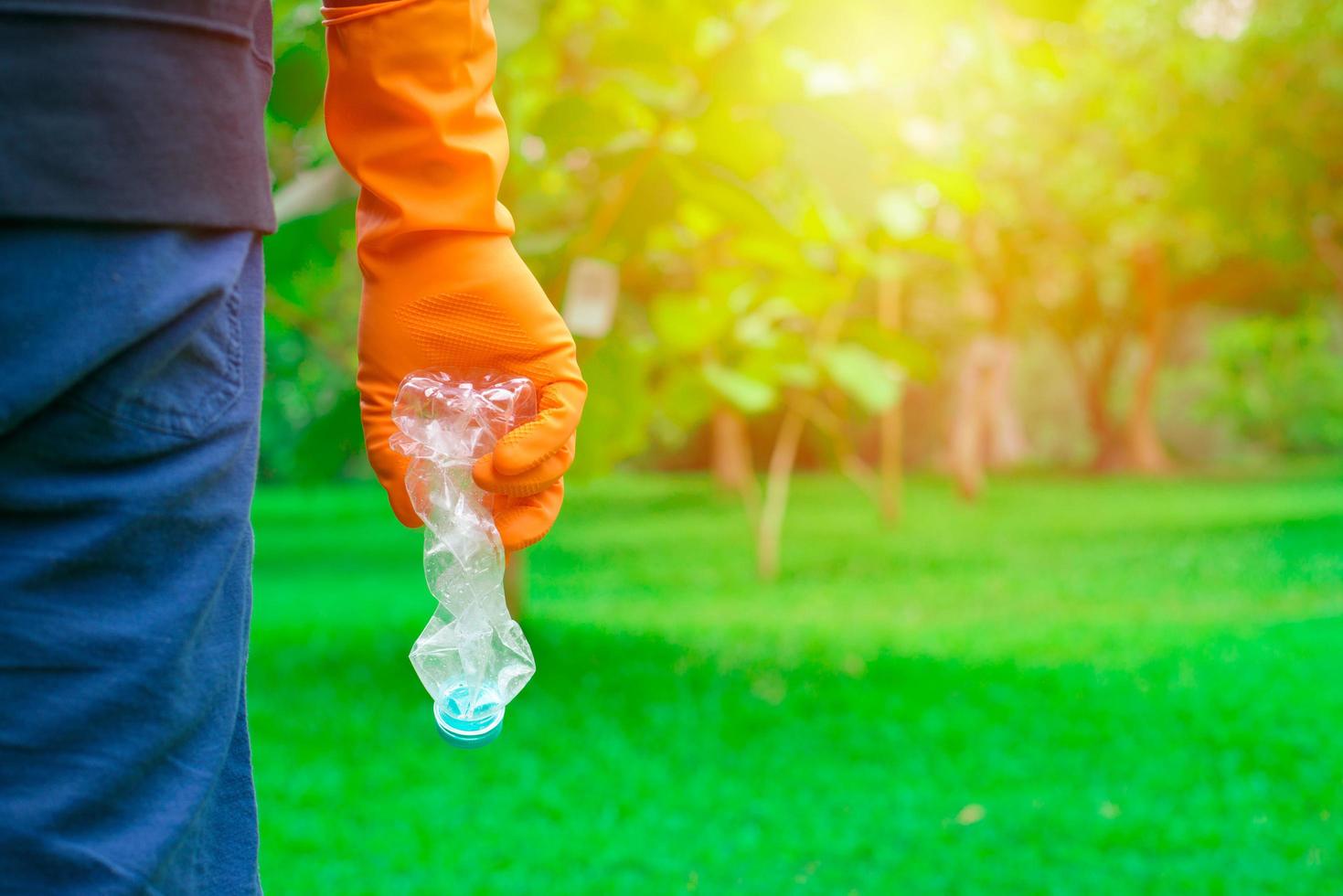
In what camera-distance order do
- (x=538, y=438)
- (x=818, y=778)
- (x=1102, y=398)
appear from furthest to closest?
(x=1102, y=398), (x=818, y=778), (x=538, y=438)

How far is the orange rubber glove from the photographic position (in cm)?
96

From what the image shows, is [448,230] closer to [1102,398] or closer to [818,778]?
[818,778]

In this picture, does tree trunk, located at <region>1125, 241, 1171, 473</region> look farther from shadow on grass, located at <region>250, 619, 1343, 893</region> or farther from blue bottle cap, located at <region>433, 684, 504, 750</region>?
blue bottle cap, located at <region>433, 684, 504, 750</region>

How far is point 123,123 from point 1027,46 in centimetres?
248

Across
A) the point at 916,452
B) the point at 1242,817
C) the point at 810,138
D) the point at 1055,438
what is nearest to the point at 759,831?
the point at 1242,817

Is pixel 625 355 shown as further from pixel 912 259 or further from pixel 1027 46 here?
pixel 912 259

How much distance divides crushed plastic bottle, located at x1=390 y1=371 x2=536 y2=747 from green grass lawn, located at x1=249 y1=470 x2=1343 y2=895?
1.28m

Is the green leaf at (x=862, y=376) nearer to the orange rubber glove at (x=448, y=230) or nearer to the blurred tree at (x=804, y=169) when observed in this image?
the blurred tree at (x=804, y=169)

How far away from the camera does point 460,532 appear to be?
1.02 metres

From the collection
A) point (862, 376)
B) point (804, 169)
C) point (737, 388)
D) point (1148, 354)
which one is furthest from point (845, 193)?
point (1148, 354)

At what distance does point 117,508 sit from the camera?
756 millimetres

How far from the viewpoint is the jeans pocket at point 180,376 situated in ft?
2.48

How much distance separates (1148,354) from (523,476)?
16210mm

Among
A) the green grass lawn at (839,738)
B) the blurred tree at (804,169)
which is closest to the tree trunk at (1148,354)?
the blurred tree at (804,169)
